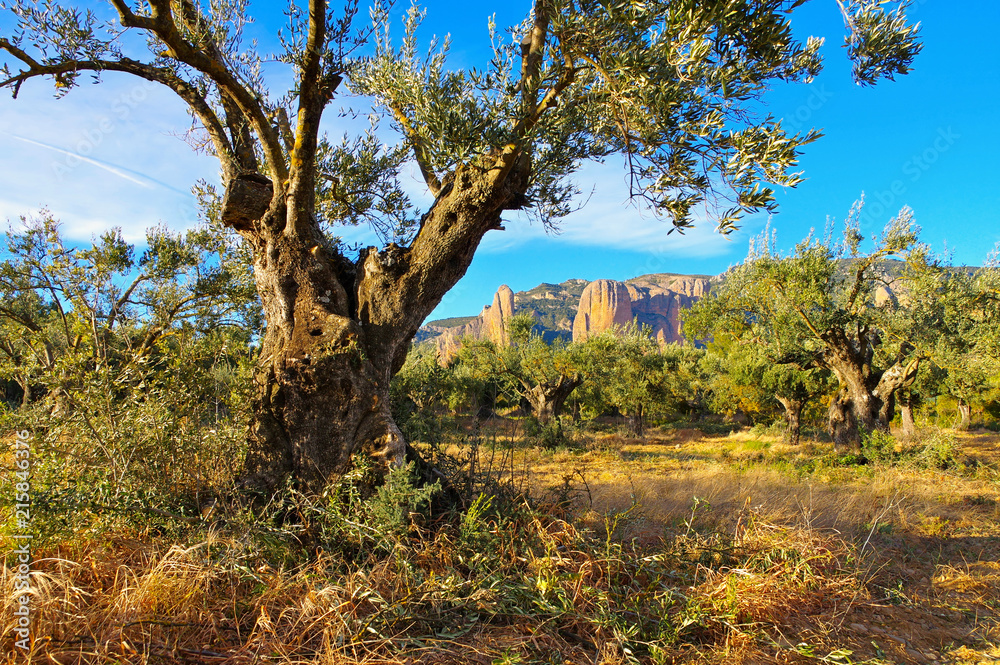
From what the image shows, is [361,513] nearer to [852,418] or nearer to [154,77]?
[154,77]

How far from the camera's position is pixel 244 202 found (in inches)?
208

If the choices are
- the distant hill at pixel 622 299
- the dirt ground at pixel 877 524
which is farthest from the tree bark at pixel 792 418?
the distant hill at pixel 622 299

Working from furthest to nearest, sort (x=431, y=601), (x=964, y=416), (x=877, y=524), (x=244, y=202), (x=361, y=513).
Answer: (x=964, y=416) → (x=877, y=524) → (x=244, y=202) → (x=361, y=513) → (x=431, y=601)

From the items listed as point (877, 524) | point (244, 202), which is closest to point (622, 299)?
point (877, 524)

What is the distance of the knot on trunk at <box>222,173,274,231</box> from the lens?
5.26 m

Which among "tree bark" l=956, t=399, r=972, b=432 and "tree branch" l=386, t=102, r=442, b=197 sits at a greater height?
"tree branch" l=386, t=102, r=442, b=197

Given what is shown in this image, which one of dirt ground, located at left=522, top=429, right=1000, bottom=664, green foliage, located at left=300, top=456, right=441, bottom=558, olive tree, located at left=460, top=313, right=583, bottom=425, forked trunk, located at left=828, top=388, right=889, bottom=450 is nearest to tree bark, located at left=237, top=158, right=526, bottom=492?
green foliage, located at left=300, top=456, right=441, bottom=558

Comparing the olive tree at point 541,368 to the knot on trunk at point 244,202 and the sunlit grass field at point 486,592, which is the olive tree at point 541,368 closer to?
the knot on trunk at point 244,202

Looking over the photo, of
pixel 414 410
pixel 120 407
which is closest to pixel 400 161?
pixel 414 410

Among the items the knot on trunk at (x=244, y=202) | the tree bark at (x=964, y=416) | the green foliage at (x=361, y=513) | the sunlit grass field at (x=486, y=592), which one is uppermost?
the knot on trunk at (x=244, y=202)

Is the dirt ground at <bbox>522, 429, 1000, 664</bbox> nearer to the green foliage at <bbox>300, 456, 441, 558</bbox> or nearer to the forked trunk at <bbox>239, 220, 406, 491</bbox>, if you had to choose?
the green foliage at <bbox>300, 456, 441, 558</bbox>

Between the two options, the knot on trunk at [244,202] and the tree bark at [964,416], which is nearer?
the knot on trunk at [244,202]

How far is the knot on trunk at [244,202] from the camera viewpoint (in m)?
5.26

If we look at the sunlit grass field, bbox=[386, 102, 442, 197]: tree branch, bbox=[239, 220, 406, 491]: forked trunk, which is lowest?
the sunlit grass field
